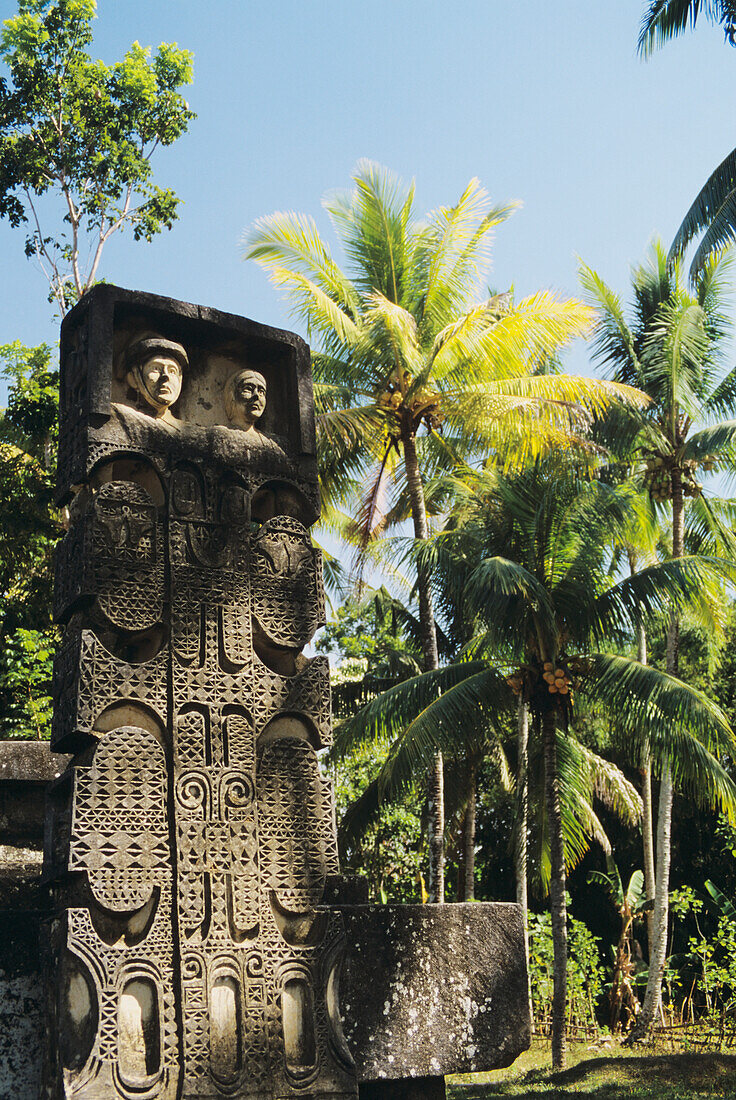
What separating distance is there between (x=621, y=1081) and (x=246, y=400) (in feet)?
36.0

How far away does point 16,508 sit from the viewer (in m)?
13.8

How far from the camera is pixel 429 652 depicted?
51.9ft

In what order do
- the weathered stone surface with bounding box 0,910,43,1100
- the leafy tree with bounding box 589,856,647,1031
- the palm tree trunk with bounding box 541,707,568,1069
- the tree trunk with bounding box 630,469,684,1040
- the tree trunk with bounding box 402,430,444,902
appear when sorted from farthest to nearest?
the leafy tree with bounding box 589,856,647,1031
the tree trunk with bounding box 630,469,684,1040
the tree trunk with bounding box 402,430,444,902
the palm tree trunk with bounding box 541,707,568,1069
the weathered stone surface with bounding box 0,910,43,1100

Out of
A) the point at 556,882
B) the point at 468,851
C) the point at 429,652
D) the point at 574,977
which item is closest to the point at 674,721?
the point at 556,882

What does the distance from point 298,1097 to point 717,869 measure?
1924 cm

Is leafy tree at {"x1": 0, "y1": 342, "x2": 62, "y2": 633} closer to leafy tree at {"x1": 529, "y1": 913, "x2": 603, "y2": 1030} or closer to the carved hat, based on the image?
leafy tree at {"x1": 529, "y1": 913, "x2": 603, "y2": 1030}

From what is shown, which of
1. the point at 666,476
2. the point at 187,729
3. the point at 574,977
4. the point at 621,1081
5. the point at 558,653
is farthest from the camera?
the point at 666,476

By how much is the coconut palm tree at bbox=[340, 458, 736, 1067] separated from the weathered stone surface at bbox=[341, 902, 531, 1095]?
8494 millimetres

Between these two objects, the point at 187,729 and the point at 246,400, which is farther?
the point at 246,400

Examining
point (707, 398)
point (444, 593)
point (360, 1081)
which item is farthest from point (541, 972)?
point (360, 1081)

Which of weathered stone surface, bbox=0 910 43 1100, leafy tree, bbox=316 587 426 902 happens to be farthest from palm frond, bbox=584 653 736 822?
weathered stone surface, bbox=0 910 43 1100

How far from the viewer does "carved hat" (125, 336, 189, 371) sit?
3783 millimetres

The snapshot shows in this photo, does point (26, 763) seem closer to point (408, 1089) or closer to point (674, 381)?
point (408, 1089)

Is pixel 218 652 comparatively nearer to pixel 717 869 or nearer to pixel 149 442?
pixel 149 442
